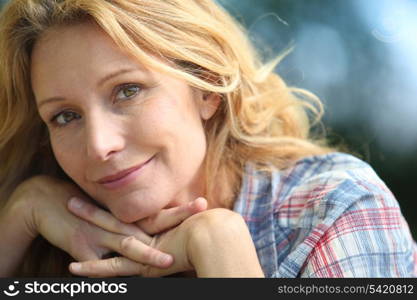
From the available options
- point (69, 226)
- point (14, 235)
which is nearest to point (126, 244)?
point (69, 226)

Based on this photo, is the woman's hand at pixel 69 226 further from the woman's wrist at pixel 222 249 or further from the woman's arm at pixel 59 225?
the woman's wrist at pixel 222 249

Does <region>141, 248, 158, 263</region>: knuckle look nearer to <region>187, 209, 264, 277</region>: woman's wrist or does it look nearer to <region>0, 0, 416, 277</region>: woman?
<region>0, 0, 416, 277</region>: woman

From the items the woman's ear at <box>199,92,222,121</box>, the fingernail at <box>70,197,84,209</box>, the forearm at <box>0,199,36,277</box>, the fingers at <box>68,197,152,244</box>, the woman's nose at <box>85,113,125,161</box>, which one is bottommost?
the forearm at <box>0,199,36,277</box>

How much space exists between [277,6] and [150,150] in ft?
4.59

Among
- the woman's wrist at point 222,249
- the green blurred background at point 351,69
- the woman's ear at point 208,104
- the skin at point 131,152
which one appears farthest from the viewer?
the green blurred background at point 351,69

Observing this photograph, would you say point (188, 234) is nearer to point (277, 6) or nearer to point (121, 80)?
point (121, 80)

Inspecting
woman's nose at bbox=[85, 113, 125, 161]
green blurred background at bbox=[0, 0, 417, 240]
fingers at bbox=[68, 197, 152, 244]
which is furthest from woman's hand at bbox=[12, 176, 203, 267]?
green blurred background at bbox=[0, 0, 417, 240]

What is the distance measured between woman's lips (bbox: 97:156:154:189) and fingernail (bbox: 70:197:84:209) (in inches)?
9.0

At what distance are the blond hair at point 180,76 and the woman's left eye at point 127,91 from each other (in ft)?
0.27

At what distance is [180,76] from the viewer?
1.81 meters

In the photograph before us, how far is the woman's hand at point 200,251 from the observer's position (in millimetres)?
1592

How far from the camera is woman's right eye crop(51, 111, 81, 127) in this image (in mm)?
1830

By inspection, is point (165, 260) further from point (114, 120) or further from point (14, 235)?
point (14, 235)

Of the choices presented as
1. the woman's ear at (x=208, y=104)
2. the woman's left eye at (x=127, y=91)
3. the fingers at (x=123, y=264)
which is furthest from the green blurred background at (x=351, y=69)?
the fingers at (x=123, y=264)
